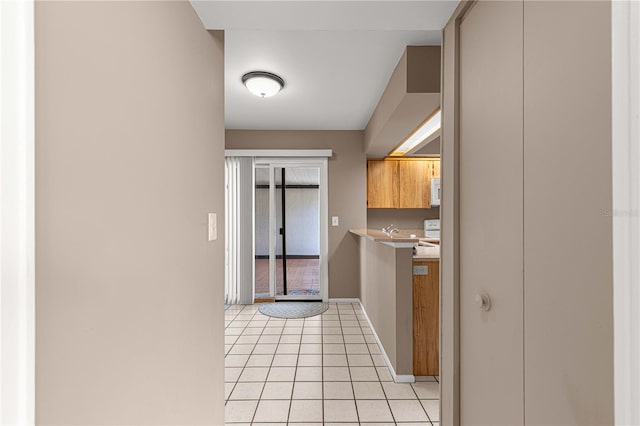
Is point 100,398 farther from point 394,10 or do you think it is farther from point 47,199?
point 394,10

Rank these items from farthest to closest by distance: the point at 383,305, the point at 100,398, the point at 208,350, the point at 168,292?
the point at 383,305, the point at 208,350, the point at 168,292, the point at 100,398

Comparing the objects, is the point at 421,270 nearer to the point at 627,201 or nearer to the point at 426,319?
the point at 426,319

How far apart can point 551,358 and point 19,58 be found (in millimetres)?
1202

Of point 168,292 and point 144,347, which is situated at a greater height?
point 168,292

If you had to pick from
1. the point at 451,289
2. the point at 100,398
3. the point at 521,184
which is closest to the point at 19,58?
the point at 100,398

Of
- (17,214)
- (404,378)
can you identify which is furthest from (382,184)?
(17,214)

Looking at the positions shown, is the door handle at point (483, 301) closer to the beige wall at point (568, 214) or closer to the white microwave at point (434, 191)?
the beige wall at point (568, 214)

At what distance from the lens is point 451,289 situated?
121cm

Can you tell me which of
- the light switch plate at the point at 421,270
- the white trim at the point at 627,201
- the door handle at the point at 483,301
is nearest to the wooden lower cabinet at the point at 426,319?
the light switch plate at the point at 421,270

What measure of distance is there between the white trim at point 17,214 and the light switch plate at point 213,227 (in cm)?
81

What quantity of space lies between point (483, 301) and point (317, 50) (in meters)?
2.07

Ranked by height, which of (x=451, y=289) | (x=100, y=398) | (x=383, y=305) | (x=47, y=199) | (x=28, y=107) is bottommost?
(x=383, y=305)

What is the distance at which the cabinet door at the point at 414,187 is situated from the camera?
443 centimetres

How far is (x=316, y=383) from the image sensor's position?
2178mm
